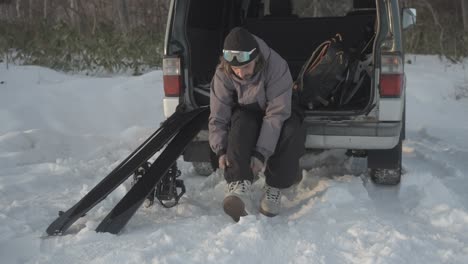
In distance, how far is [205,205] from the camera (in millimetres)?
3332

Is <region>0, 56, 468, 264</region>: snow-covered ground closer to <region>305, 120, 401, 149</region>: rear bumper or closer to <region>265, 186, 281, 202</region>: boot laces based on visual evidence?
<region>265, 186, 281, 202</region>: boot laces

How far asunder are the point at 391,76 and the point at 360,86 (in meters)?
0.70

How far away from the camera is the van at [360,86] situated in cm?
326

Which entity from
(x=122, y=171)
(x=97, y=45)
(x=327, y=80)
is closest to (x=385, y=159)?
(x=327, y=80)

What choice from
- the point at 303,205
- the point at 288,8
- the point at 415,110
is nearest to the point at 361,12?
the point at 288,8

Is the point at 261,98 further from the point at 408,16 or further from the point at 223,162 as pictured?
the point at 408,16

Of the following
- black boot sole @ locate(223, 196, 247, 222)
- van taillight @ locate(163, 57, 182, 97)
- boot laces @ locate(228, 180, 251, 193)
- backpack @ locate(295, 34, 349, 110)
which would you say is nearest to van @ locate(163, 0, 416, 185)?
van taillight @ locate(163, 57, 182, 97)

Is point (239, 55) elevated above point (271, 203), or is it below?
above

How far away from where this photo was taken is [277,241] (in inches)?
105

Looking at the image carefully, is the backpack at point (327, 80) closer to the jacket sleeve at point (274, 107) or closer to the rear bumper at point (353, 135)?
the rear bumper at point (353, 135)

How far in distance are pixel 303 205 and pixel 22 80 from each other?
4.90 meters

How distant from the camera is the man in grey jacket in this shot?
295 centimetres

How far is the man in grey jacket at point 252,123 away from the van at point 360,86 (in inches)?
10.8

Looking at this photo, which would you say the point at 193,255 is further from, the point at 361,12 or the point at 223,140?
the point at 361,12
